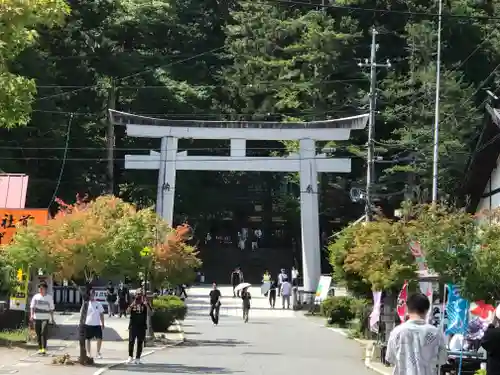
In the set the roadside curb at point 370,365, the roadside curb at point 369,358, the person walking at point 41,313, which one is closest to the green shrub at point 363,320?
the roadside curb at point 369,358

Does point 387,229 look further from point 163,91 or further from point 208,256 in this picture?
point 208,256

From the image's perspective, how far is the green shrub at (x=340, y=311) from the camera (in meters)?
38.5

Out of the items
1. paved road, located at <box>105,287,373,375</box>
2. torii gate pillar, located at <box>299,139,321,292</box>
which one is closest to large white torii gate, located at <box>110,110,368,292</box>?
torii gate pillar, located at <box>299,139,321,292</box>

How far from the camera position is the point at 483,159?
94.5ft

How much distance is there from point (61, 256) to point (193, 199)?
42809 mm

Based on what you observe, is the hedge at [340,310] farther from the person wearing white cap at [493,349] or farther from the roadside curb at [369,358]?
the person wearing white cap at [493,349]

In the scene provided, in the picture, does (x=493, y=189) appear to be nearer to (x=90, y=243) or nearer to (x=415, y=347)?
(x=90, y=243)

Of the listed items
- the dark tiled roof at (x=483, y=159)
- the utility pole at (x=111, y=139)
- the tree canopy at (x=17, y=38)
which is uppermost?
the utility pole at (x=111, y=139)

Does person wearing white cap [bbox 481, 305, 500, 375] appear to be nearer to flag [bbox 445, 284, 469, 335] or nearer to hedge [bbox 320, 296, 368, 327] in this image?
flag [bbox 445, 284, 469, 335]

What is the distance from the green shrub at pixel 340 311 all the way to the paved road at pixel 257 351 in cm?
80

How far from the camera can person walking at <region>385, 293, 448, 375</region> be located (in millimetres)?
9359

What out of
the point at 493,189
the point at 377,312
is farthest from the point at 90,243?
the point at 493,189

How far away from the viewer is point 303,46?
6106cm

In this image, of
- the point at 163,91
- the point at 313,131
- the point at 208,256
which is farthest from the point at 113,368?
the point at 208,256
